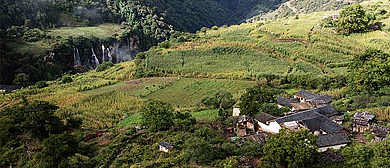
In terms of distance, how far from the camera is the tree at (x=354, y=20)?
162 ft

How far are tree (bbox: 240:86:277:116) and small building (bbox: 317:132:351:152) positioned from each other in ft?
23.1

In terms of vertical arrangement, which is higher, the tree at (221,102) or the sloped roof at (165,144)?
the sloped roof at (165,144)

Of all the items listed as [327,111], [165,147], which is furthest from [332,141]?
[165,147]

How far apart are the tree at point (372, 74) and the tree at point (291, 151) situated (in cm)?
1478

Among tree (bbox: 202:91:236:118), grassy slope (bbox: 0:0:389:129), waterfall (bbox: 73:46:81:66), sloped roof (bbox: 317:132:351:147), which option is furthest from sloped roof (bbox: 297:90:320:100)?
waterfall (bbox: 73:46:81:66)

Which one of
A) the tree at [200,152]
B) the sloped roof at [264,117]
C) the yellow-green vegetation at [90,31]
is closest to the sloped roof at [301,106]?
the sloped roof at [264,117]

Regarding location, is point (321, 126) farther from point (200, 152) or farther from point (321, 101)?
point (200, 152)

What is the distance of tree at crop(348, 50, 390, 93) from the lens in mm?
28062

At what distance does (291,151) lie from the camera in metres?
16.3

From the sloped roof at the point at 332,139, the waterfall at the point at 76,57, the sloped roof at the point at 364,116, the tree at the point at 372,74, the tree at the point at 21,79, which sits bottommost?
the tree at the point at 21,79

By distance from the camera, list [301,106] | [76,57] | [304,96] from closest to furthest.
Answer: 1. [301,106]
2. [304,96]
3. [76,57]

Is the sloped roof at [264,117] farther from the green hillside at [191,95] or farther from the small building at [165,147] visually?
the small building at [165,147]

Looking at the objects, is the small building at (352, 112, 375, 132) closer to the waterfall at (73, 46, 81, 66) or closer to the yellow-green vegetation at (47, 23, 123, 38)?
the waterfall at (73, 46, 81, 66)

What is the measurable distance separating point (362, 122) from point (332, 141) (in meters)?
3.88
